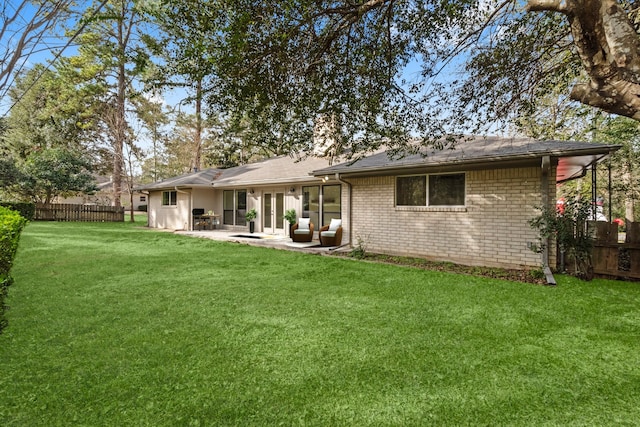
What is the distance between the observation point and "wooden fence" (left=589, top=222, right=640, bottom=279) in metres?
6.48

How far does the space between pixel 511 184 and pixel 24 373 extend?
8.88m

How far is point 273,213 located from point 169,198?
7896 mm

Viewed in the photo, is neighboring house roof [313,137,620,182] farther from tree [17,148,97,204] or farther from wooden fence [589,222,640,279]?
tree [17,148,97,204]

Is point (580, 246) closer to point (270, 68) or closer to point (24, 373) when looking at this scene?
point (270, 68)

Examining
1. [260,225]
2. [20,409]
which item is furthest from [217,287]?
[260,225]

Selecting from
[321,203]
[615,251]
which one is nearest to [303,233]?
[321,203]

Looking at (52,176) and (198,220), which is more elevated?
(52,176)

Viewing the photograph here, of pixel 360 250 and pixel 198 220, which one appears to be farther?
pixel 198 220

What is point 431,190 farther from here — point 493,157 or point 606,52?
point 606,52

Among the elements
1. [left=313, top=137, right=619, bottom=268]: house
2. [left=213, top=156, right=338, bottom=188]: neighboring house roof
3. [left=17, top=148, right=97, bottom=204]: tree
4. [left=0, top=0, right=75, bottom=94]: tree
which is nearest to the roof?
[left=213, top=156, right=338, bottom=188]: neighboring house roof

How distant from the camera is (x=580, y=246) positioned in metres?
6.65

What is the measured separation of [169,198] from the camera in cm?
1930

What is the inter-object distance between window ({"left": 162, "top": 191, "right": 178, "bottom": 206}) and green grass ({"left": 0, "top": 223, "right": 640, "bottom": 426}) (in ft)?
43.5

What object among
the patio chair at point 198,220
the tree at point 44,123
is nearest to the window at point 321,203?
the patio chair at point 198,220
